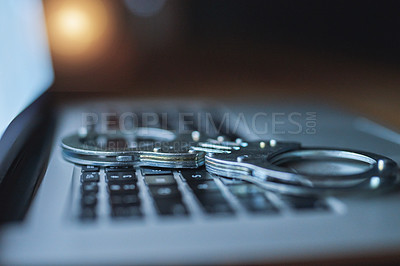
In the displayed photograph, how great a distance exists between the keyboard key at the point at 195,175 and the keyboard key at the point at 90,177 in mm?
75

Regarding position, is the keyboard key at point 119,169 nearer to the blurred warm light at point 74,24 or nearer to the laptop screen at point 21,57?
the laptop screen at point 21,57

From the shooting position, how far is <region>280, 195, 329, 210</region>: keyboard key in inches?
12.9

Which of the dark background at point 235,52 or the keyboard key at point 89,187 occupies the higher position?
the dark background at point 235,52

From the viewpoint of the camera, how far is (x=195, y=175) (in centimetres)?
43

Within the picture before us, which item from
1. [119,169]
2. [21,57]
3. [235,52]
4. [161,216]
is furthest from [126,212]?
[235,52]

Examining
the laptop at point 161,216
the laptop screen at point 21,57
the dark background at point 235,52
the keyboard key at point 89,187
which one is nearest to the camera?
the laptop at point 161,216

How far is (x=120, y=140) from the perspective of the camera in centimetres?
58

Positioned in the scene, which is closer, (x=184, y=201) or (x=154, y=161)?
(x=184, y=201)

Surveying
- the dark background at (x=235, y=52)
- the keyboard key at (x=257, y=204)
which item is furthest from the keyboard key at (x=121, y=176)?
the dark background at (x=235, y=52)

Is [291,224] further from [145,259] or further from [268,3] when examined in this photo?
[268,3]

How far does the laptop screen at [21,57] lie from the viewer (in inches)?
21.4

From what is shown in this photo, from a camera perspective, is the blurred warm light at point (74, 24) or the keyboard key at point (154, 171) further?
the blurred warm light at point (74, 24)

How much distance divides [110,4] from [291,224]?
37.5 inches

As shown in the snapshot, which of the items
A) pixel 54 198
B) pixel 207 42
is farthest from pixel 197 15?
pixel 54 198
